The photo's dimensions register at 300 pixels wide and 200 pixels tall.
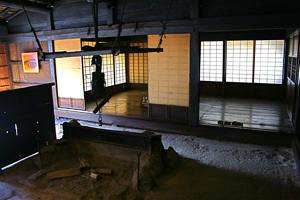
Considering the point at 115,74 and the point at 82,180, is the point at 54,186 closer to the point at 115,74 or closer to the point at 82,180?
the point at 82,180

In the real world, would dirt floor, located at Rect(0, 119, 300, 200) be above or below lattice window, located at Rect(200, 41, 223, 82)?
below

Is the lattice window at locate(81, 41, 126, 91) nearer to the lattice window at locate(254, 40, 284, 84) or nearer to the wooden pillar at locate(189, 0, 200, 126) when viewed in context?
the wooden pillar at locate(189, 0, 200, 126)

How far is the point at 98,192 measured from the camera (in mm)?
4082

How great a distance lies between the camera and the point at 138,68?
1284cm

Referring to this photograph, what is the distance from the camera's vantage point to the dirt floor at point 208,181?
13.1ft

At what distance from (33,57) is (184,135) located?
5709mm

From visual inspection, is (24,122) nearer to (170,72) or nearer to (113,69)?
(170,72)

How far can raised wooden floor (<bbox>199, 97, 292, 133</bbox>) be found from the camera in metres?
6.84

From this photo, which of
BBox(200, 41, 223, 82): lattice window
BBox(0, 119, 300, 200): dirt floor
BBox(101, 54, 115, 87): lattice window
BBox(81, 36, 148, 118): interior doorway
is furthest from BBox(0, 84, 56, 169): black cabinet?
BBox(200, 41, 223, 82): lattice window

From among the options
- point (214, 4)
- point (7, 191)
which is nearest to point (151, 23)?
point (214, 4)

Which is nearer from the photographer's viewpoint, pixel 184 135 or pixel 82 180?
A: pixel 82 180

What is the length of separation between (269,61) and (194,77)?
533 cm

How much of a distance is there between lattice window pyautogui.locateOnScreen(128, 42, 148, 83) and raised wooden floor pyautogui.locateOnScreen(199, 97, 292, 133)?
344 cm

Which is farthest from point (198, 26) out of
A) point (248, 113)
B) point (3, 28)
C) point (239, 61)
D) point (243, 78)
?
point (3, 28)
